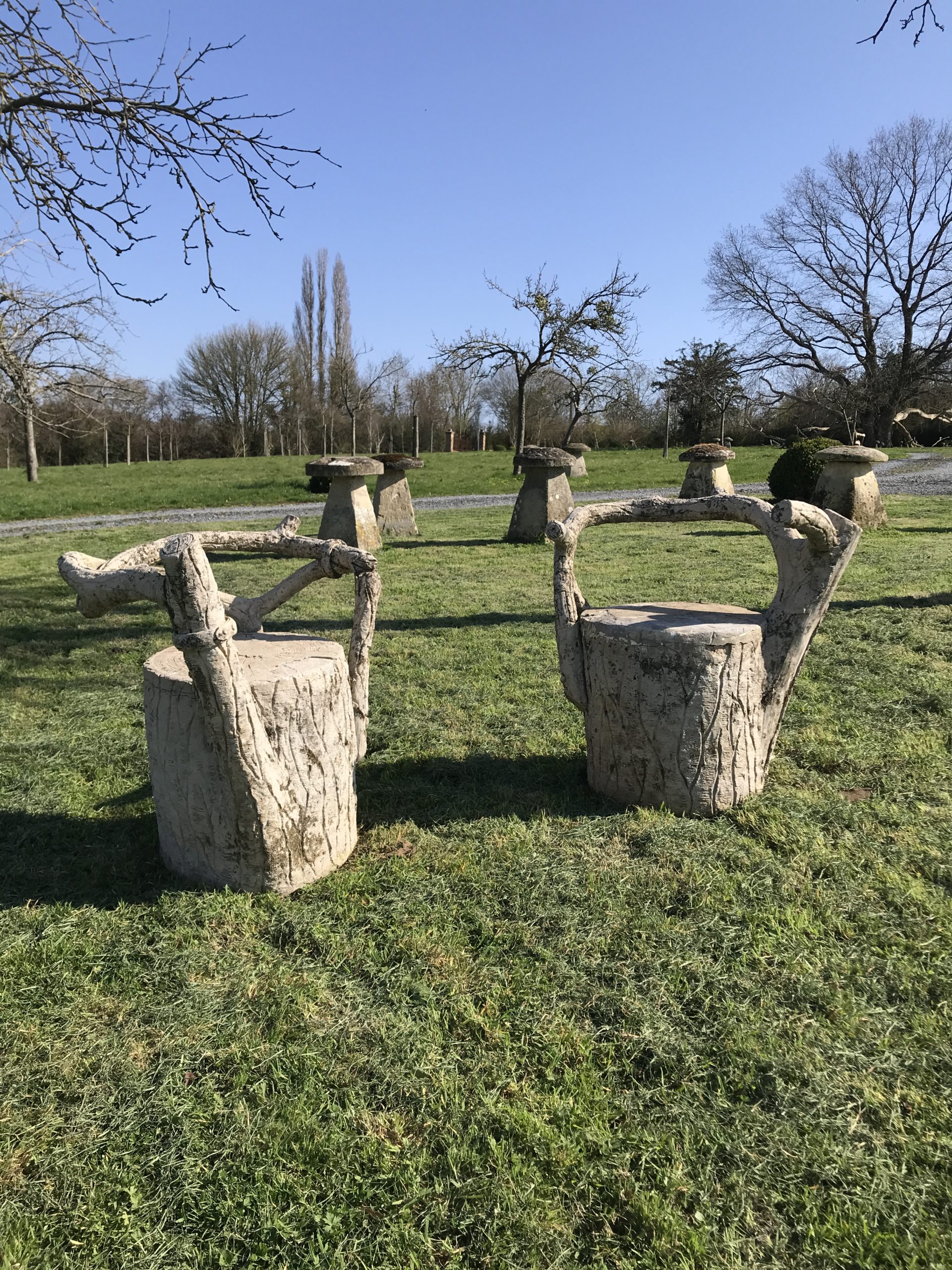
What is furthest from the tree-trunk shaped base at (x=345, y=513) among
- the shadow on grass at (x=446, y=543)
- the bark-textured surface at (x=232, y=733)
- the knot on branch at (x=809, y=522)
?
the knot on branch at (x=809, y=522)

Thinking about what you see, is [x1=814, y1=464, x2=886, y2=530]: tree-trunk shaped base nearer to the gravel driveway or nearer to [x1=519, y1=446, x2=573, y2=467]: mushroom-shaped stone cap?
the gravel driveway

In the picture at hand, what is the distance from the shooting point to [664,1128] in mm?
1617

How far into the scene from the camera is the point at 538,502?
1004cm

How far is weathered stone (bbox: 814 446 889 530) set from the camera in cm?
983

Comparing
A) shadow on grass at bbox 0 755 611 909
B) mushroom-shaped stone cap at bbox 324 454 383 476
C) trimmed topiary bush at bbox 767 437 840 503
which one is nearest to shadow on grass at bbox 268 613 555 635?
shadow on grass at bbox 0 755 611 909

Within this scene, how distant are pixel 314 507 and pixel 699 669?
46.5 feet

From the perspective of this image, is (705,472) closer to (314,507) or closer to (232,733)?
(314,507)

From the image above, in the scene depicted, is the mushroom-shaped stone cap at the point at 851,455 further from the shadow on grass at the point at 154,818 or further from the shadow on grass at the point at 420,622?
the shadow on grass at the point at 154,818

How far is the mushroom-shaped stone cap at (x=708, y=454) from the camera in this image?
37.6 feet

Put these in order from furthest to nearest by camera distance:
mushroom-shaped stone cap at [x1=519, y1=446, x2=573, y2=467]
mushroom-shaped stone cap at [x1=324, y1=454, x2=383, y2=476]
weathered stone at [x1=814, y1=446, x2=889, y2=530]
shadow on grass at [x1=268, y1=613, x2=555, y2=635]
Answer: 1. weathered stone at [x1=814, y1=446, x2=889, y2=530]
2. mushroom-shaped stone cap at [x1=519, y1=446, x2=573, y2=467]
3. mushroom-shaped stone cap at [x1=324, y1=454, x2=383, y2=476]
4. shadow on grass at [x1=268, y1=613, x2=555, y2=635]

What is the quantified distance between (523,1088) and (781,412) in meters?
32.8

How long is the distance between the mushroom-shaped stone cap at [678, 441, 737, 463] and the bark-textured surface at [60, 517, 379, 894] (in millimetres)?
9835

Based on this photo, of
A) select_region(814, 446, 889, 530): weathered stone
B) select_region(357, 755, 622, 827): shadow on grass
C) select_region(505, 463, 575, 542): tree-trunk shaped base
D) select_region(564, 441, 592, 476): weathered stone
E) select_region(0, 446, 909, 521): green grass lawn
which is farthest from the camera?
select_region(564, 441, 592, 476): weathered stone

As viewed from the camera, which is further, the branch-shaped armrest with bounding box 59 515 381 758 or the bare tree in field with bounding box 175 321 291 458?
the bare tree in field with bounding box 175 321 291 458
